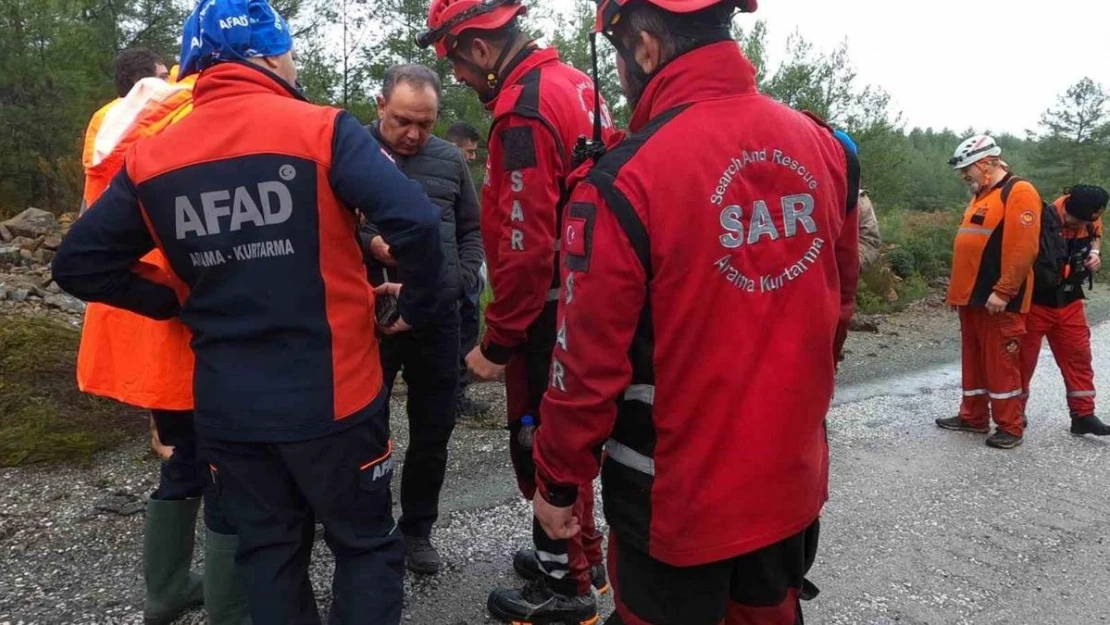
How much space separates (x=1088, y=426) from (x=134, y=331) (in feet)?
21.4

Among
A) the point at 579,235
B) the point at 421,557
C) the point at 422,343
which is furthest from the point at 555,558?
the point at 579,235

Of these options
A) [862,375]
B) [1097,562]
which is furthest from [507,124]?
[862,375]

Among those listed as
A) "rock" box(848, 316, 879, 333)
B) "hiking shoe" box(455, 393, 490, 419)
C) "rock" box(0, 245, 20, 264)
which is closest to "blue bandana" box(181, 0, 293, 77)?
"hiking shoe" box(455, 393, 490, 419)

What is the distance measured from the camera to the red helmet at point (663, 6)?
5.70ft

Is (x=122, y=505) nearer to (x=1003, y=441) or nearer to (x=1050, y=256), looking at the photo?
(x=1003, y=441)

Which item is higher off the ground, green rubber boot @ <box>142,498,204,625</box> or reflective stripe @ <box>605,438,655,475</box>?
reflective stripe @ <box>605,438,655,475</box>

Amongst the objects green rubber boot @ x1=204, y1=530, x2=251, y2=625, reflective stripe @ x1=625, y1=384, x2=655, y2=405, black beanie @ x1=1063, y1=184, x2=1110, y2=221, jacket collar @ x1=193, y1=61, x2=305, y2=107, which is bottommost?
green rubber boot @ x1=204, y1=530, x2=251, y2=625

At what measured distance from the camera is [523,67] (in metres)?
2.89

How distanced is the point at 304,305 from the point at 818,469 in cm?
147

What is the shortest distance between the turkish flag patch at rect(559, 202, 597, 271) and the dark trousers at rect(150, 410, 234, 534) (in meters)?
1.66

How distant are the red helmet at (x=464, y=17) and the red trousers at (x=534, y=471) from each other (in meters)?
1.17

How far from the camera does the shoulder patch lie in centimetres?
266

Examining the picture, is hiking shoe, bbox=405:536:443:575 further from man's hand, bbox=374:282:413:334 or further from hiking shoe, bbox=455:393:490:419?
hiking shoe, bbox=455:393:490:419

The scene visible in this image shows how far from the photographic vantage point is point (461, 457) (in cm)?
489
